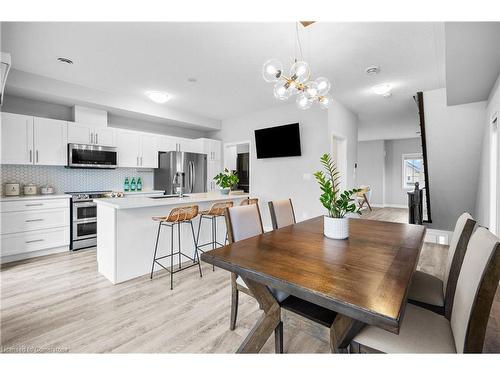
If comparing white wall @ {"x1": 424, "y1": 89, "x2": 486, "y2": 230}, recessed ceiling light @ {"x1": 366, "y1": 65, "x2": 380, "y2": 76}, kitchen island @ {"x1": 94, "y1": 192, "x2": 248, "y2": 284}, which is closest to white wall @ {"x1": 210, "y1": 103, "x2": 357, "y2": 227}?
recessed ceiling light @ {"x1": 366, "y1": 65, "x2": 380, "y2": 76}

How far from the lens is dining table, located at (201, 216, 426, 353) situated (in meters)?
0.84

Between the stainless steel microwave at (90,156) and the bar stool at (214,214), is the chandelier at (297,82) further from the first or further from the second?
the stainless steel microwave at (90,156)

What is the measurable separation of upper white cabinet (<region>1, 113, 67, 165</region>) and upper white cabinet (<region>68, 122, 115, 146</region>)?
10 centimetres

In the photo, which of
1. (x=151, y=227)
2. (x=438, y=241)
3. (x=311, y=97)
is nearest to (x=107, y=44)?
(x=151, y=227)

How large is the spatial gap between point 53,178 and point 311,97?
4.32m

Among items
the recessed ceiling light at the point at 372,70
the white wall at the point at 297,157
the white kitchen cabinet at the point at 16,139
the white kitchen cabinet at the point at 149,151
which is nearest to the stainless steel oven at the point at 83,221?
the white kitchen cabinet at the point at 16,139

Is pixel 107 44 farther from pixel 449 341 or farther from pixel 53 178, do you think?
pixel 449 341

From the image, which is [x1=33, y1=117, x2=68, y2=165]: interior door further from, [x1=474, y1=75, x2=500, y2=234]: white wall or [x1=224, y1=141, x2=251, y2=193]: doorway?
Result: [x1=474, y1=75, x2=500, y2=234]: white wall

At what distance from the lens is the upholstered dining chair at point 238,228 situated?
176cm

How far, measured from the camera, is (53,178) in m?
3.98

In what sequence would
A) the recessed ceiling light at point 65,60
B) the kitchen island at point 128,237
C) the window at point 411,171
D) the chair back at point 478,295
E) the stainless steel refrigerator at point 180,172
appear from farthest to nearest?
the window at point 411,171 → the stainless steel refrigerator at point 180,172 → the recessed ceiling light at point 65,60 → the kitchen island at point 128,237 → the chair back at point 478,295

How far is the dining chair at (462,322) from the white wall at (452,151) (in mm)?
3008

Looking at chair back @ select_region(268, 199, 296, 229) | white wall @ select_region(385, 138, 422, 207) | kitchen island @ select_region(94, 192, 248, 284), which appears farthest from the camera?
white wall @ select_region(385, 138, 422, 207)

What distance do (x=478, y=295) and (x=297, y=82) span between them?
1940mm
